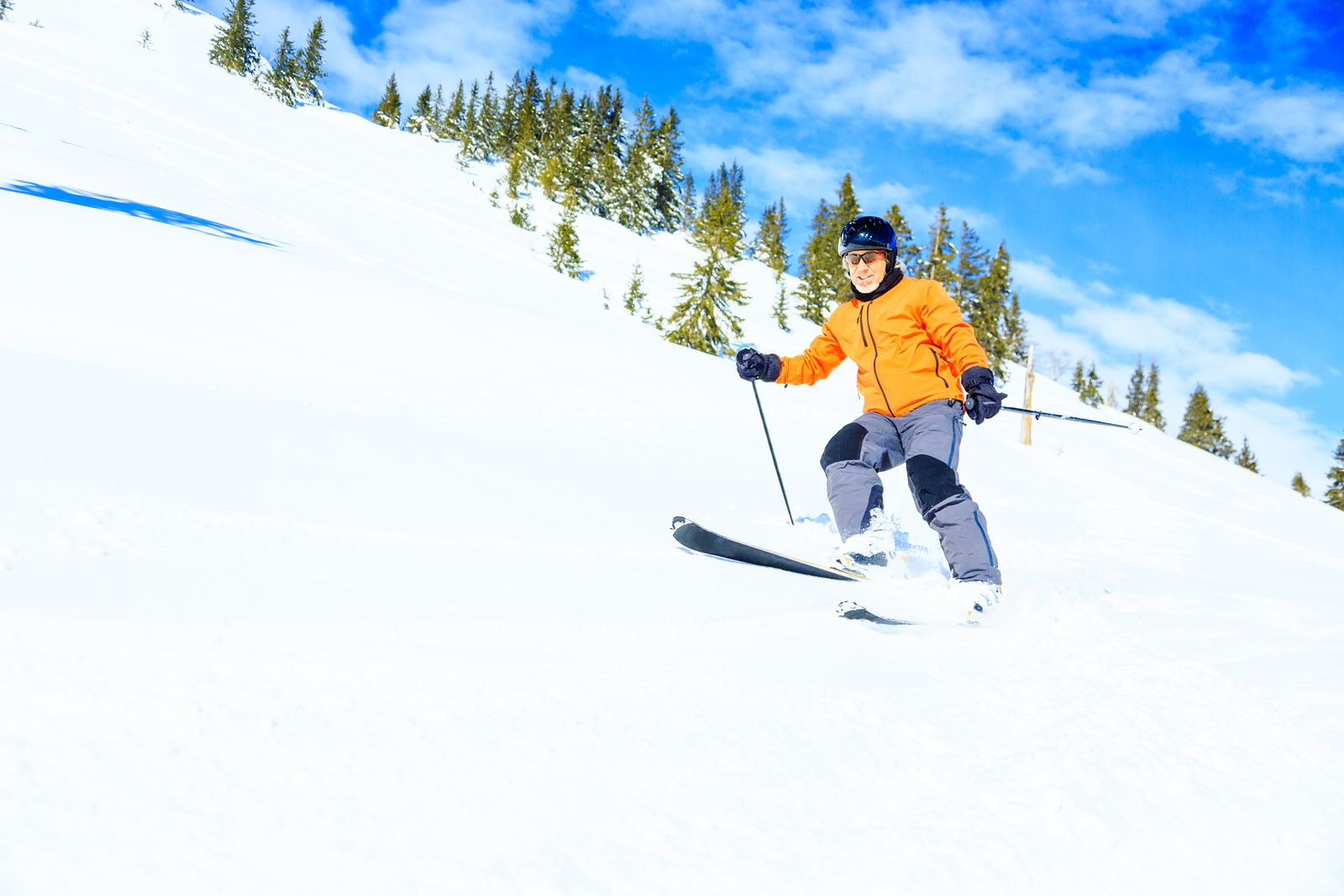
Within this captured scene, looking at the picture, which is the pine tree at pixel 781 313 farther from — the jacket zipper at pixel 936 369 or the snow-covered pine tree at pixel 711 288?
the jacket zipper at pixel 936 369

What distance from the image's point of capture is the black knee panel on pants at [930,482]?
3254 mm

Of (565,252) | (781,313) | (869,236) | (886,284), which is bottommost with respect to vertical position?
(886,284)

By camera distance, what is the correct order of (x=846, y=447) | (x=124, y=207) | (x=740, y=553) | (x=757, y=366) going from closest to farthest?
(x=740, y=553), (x=846, y=447), (x=757, y=366), (x=124, y=207)

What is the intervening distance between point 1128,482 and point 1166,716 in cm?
925

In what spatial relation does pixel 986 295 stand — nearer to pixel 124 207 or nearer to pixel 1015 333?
pixel 1015 333

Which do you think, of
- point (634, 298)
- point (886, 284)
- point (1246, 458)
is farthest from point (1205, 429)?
point (886, 284)

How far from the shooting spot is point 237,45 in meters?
78.6

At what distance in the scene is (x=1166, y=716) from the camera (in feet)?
6.03

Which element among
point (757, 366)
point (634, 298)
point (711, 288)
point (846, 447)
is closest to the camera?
point (846, 447)

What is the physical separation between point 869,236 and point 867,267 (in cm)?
16

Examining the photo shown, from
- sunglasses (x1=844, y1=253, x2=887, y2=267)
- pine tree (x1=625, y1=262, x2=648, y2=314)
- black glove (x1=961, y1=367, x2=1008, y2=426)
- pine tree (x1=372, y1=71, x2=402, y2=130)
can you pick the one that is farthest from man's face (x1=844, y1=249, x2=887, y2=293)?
pine tree (x1=372, y1=71, x2=402, y2=130)

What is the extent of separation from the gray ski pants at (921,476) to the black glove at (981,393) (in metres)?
0.15

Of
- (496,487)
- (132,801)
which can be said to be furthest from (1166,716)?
(496,487)

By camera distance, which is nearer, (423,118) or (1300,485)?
(1300,485)
